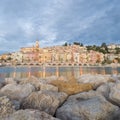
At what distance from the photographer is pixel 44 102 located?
4.57 metres

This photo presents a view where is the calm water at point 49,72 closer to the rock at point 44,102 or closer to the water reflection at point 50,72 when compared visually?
the water reflection at point 50,72

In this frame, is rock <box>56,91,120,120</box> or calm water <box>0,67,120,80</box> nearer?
rock <box>56,91,120,120</box>

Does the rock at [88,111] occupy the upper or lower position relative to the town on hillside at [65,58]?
lower

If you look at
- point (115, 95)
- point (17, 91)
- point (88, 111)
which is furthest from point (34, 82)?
point (88, 111)

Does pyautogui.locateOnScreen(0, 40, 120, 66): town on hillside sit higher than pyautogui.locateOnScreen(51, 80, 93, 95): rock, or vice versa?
pyautogui.locateOnScreen(0, 40, 120, 66): town on hillside

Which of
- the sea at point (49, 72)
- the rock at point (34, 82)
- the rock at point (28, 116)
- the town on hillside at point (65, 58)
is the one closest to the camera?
the rock at point (28, 116)

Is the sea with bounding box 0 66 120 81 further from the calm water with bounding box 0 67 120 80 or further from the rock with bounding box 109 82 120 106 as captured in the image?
the rock with bounding box 109 82 120 106

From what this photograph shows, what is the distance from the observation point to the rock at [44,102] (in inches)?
178

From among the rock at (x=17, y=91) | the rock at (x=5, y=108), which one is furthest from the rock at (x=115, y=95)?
the rock at (x=5, y=108)

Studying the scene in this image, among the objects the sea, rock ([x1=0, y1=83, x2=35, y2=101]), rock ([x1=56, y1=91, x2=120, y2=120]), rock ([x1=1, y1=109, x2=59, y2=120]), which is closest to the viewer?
rock ([x1=1, y1=109, x2=59, y2=120])

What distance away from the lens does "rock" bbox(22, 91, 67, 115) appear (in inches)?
178

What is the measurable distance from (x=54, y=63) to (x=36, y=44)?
77.9 feet

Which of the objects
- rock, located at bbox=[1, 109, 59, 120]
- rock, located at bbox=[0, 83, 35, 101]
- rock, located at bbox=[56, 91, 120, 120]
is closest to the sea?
rock, located at bbox=[0, 83, 35, 101]

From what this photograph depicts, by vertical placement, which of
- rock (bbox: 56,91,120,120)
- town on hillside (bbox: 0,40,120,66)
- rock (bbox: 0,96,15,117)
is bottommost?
rock (bbox: 56,91,120,120)
